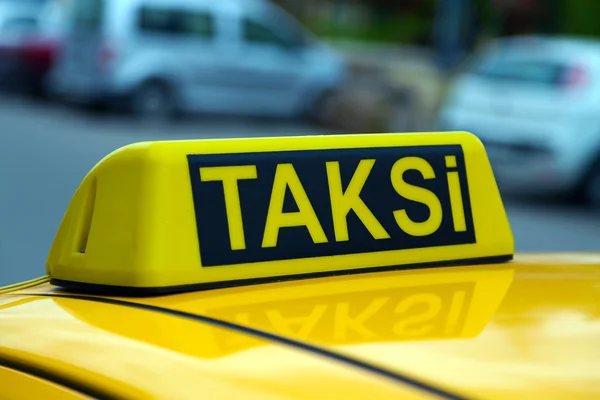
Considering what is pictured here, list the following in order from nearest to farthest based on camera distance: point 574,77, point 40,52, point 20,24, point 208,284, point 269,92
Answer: point 208,284 → point 574,77 → point 269,92 → point 40,52 → point 20,24

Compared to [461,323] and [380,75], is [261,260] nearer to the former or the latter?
[461,323]

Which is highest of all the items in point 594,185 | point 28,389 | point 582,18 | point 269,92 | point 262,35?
point 262,35

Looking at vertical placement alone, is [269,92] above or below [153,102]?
below

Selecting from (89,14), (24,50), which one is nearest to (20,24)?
(24,50)

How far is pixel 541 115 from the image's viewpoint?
1066cm

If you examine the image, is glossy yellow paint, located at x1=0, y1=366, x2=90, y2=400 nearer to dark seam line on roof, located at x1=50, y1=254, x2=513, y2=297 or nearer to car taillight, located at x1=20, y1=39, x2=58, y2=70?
dark seam line on roof, located at x1=50, y1=254, x2=513, y2=297

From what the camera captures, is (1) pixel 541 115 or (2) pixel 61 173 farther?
(2) pixel 61 173

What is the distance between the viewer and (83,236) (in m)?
1.64

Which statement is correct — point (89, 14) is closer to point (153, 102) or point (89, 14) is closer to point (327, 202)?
point (153, 102)

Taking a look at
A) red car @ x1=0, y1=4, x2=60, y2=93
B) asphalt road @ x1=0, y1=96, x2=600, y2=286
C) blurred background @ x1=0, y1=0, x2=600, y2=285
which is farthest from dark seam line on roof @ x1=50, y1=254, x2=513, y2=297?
red car @ x1=0, y1=4, x2=60, y2=93

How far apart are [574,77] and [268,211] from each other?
9.46m

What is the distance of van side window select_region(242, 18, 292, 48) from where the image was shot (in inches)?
629

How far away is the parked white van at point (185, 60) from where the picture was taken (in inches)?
607

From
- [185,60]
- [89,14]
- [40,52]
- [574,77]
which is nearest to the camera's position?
[574,77]
